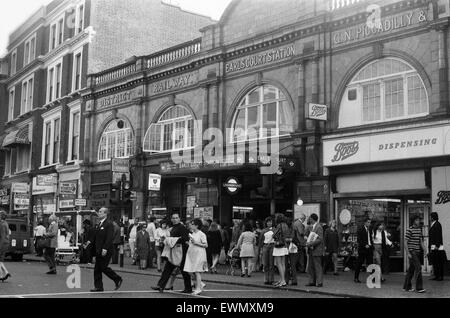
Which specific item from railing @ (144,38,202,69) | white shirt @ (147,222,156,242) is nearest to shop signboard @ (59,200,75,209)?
railing @ (144,38,202,69)

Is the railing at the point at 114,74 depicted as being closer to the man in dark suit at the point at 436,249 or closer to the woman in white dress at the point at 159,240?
the woman in white dress at the point at 159,240

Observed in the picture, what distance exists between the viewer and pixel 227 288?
1583cm

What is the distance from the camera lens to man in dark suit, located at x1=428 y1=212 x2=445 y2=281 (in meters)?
16.4

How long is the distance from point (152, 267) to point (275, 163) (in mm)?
6182

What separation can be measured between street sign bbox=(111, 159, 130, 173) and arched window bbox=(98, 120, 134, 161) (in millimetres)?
2108

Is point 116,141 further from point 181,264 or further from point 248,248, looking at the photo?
point 181,264

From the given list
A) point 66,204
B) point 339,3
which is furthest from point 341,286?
point 66,204

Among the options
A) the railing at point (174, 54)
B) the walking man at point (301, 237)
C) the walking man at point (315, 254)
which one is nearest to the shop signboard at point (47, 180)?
the railing at point (174, 54)

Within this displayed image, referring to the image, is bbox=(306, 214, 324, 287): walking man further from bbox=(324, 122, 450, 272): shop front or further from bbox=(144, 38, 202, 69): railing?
bbox=(144, 38, 202, 69): railing

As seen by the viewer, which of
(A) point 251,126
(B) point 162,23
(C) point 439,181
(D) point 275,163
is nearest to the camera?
(C) point 439,181

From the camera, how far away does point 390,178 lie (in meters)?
20.3

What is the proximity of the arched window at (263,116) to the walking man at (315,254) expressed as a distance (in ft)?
26.1
